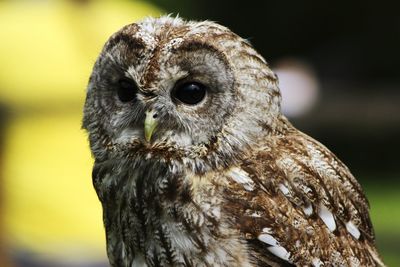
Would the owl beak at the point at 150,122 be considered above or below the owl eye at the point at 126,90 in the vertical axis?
below

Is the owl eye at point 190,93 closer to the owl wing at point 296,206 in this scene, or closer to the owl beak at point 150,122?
the owl beak at point 150,122

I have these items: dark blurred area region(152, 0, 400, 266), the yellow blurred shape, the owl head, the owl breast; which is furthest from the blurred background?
dark blurred area region(152, 0, 400, 266)

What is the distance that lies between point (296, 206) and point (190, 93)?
0.55 m

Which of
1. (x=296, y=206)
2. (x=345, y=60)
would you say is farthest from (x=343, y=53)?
(x=296, y=206)

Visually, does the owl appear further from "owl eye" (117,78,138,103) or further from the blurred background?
the blurred background

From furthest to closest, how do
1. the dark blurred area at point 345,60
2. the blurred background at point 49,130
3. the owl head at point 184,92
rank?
the dark blurred area at point 345,60 < the blurred background at point 49,130 < the owl head at point 184,92

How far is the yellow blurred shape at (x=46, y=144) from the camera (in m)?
5.01

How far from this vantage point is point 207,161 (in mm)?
3398

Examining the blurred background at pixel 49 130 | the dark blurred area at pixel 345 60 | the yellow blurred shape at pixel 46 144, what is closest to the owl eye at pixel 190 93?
the blurred background at pixel 49 130

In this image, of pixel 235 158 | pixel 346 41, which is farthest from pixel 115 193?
pixel 346 41

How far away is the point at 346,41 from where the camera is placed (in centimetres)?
1565

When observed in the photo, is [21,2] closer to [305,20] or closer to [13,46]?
[13,46]

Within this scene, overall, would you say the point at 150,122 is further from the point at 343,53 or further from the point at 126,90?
the point at 343,53

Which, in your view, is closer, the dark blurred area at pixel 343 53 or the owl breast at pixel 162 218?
the owl breast at pixel 162 218
